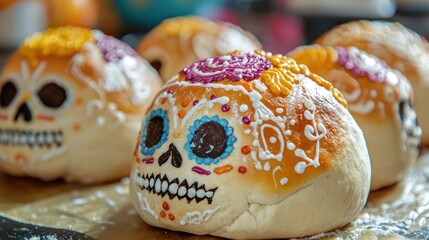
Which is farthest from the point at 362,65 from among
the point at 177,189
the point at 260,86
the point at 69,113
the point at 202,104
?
the point at 69,113

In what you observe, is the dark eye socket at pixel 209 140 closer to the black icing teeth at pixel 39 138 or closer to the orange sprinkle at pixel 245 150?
the orange sprinkle at pixel 245 150

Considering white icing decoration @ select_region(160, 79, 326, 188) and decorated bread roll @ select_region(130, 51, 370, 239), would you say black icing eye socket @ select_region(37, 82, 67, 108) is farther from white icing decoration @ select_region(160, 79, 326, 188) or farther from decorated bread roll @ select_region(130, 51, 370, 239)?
white icing decoration @ select_region(160, 79, 326, 188)

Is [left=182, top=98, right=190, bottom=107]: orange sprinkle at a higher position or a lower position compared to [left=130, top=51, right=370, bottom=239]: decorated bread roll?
higher

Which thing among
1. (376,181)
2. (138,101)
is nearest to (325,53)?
(376,181)

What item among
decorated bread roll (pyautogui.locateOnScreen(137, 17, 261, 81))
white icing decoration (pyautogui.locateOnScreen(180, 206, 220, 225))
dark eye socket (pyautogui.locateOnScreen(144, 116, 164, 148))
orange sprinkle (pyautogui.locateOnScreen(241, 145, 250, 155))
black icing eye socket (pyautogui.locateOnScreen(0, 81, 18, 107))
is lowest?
decorated bread roll (pyautogui.locateOnScreen(137, 17, 261, 81))

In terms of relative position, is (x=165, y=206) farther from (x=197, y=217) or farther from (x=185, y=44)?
(x=185, y=44)

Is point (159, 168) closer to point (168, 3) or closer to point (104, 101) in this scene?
point (104, 101)

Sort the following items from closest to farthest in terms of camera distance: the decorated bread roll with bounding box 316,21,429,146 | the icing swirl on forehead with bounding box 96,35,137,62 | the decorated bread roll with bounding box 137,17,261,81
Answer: the icing swirl on forehead with bounding box 96,35,137,62, the decorated bread roll with bounding box 316,21,429,146, the decorated bread roll with bounding box 137,17,261,81

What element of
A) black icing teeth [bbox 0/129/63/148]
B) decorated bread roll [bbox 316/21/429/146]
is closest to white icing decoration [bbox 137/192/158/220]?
black icing teeth [bbox 0/129/63/148]
